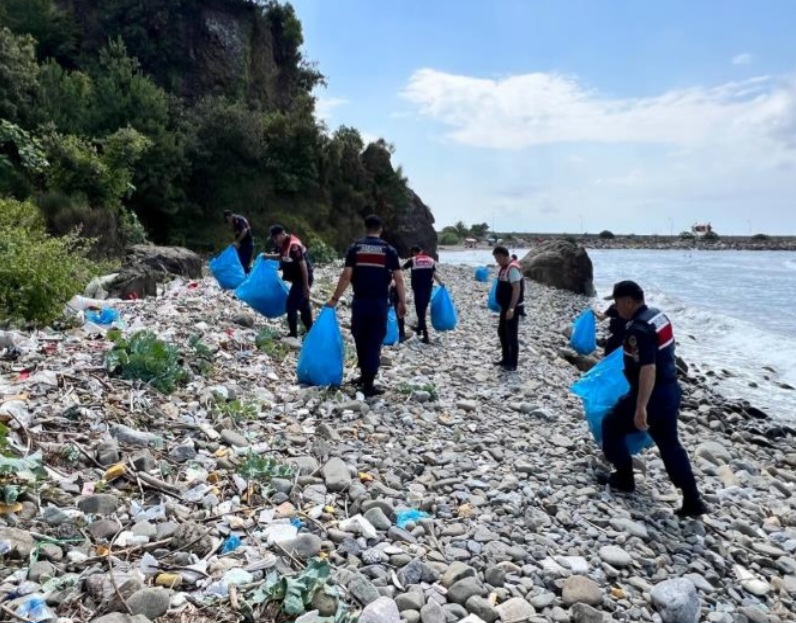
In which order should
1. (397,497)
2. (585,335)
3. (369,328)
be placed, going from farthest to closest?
(585,335)
(369,328)
(397,497)

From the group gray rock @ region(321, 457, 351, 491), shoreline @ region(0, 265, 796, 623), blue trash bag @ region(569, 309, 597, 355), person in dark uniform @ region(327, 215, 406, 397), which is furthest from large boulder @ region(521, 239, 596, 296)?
gray rock @ region(321, 457, 351, 491)

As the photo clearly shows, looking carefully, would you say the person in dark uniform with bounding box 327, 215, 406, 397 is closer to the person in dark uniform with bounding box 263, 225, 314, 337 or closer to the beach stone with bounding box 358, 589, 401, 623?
the person in dark uniform with bounding box 263, 225, 314, 337

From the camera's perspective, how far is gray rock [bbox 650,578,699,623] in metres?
3.43

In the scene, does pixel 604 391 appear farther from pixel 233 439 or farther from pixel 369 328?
pixel 233 439

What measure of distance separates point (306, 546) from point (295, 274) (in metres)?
5.26

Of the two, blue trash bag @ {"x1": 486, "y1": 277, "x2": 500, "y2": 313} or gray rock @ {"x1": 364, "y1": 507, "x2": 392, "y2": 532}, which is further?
blue trash bag @ {"x1": 486, "y1": 277, "x2": 500, "y2": 313}

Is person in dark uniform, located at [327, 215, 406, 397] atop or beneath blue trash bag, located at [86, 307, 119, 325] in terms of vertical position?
atop

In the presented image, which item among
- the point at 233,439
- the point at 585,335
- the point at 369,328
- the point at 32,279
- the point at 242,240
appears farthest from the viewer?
the point at 242,240

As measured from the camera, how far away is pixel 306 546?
3.35 meters

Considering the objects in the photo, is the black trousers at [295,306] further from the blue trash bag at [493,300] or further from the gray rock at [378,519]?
the gray rock at [378,519]

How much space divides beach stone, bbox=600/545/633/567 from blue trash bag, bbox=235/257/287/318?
19.8 ft

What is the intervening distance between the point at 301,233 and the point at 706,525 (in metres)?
21.6

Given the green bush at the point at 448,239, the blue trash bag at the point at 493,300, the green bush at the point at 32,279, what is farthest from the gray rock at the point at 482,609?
the green bush at the point at 448,239

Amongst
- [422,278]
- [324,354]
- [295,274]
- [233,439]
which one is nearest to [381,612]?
[233,439]
